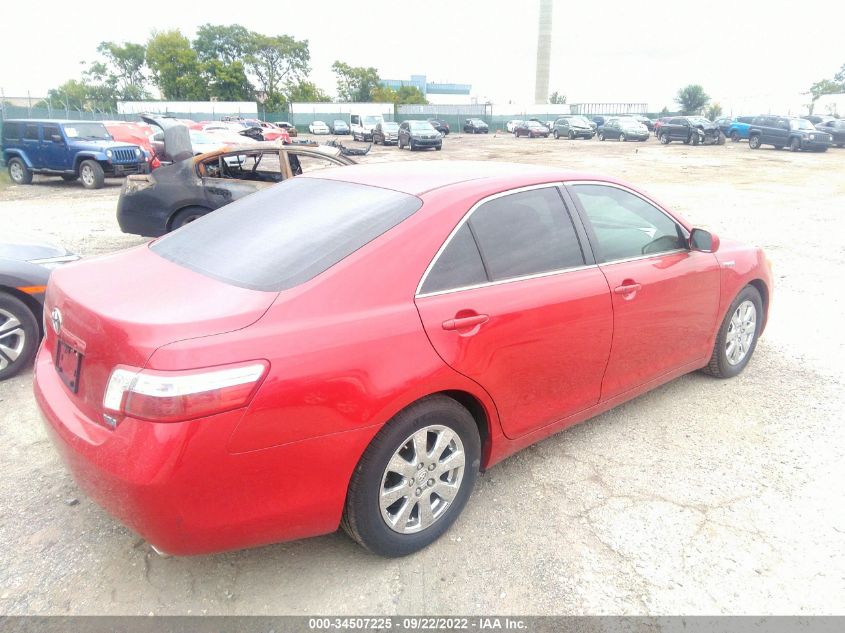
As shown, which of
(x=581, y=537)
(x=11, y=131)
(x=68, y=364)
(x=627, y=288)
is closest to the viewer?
(x=68, y=364)

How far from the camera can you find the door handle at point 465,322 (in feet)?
8.32

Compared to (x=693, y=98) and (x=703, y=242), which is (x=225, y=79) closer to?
(x=693, y=98)

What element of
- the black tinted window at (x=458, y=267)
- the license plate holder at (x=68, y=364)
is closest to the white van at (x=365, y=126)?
the black tinted window at (x=458, y=267)

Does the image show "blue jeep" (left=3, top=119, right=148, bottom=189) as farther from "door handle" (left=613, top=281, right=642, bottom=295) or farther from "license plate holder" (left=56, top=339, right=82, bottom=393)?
"door handle" (left=613, top=281, right=642, bottom=295)

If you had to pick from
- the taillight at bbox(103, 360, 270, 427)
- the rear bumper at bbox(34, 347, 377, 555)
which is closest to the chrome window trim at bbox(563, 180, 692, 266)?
the rear bumper at bbox(34, 347, 377, 555)

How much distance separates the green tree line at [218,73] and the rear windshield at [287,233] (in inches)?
3018

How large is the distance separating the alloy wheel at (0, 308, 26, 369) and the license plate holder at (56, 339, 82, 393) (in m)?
2.07

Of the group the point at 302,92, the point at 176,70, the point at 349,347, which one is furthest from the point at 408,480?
the point at 302,92

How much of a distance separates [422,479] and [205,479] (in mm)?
935

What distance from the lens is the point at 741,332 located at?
14.5 feet

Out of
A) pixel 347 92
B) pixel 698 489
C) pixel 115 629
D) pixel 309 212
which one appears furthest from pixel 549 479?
pixel 347 92

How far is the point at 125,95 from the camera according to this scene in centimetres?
8744

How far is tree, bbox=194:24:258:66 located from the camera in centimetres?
8053

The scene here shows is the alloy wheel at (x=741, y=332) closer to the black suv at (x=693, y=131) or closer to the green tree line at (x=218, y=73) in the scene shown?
the black suv at (x=693, y=131)
